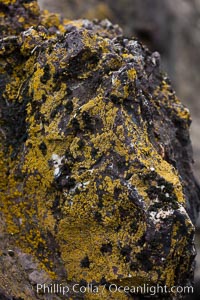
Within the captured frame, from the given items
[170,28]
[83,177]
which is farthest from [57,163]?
[170,28]

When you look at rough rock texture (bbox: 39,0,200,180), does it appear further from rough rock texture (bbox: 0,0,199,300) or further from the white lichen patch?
the white lichen patch

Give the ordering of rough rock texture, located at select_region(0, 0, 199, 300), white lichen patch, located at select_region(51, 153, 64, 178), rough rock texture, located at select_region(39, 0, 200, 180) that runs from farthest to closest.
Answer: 1. rough rock texture, located at select_region(39, 0, 200, 180)
2. white lichen patch, located at select_region(51, 153, 64, 178)
3. rough rock texture, located at select_region(0, 0, 199, 300)

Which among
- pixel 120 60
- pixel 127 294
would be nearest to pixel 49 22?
pixel 120 60

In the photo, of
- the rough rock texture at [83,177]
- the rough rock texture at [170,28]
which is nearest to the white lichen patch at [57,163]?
the rough rock texture at [83,177]

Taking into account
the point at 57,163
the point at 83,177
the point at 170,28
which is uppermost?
the point at 170,28

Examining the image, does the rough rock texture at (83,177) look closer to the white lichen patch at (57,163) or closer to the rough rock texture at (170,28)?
the white lichen patch at (57,163)

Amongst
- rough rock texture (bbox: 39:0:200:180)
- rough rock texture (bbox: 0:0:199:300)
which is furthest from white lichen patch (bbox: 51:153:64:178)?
rough rock texture (bbox: 39:0:200:180)

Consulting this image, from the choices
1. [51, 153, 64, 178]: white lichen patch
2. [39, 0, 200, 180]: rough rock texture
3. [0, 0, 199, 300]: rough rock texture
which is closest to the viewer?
[0, 0, 199, 300]: rough rock texture

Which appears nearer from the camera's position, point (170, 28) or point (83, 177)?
point (83, 177)

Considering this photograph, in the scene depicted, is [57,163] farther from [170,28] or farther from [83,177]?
[170,28]
